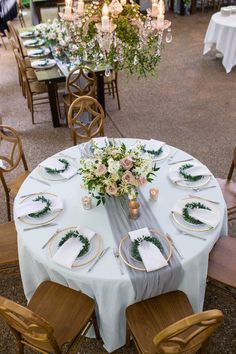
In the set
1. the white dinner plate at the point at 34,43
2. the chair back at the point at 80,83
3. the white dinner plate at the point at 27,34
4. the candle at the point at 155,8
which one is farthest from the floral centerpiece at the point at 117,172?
the white dinner plate at the point at 27,34

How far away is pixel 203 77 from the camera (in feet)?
19.0

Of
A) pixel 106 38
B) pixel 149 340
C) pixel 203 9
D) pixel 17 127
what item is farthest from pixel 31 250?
pixel 203 9

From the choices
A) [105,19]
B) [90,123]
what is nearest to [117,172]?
[105,19]

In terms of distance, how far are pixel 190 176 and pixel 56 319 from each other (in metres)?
1.30

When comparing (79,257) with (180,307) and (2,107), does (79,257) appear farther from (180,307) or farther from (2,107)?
(2,107)

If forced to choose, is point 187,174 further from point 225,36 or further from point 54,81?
point 225,36

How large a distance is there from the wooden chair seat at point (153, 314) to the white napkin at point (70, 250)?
1.47 ft

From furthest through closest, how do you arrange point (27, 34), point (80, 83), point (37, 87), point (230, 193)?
point (27, 34)
point (37, 87)
point (80, 83)
point (230, 193)

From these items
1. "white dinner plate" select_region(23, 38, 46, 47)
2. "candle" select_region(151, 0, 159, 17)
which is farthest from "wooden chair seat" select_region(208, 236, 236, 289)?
"white dinner plate" select_region(23, 38, 46, 47)

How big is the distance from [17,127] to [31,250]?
3.06m

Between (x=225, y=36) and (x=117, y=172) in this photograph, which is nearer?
(x=117, y=172)

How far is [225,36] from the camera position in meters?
5.66

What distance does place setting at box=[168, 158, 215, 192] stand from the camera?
2.38 metres

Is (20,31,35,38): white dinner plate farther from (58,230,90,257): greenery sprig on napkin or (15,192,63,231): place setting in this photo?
(58,230,90,257): greenery sprig on napkin
